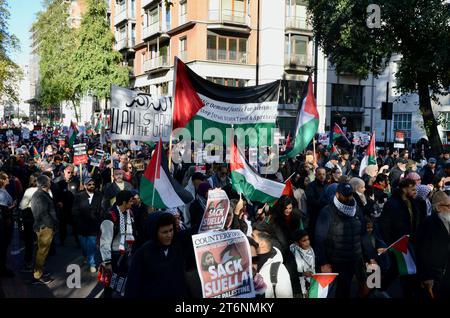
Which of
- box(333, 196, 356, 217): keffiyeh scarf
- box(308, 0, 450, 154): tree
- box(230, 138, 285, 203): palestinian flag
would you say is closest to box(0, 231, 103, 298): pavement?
box(230, 138, 285, 203): palestinian flag

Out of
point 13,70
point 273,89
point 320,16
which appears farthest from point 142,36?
point 273,89

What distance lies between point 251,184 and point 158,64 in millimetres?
33369

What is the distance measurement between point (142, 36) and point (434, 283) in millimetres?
40604

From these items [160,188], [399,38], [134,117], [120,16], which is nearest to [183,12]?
[120,16]

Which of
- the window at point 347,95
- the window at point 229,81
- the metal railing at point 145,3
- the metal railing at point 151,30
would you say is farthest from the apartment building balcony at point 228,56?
the metal railing at point 145,3

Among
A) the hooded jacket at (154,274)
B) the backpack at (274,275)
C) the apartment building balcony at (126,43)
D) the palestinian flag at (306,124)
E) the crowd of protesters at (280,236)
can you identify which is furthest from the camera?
the apartment building balcony at (126,43)

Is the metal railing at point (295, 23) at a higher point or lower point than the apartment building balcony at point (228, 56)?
higher

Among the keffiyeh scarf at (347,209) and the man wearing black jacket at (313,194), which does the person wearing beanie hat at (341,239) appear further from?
the man wearing black jacket at (313,194)

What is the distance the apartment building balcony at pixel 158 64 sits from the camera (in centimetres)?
3712

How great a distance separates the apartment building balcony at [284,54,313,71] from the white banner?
2767 centimetres

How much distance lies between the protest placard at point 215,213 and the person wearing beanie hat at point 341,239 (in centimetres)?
113

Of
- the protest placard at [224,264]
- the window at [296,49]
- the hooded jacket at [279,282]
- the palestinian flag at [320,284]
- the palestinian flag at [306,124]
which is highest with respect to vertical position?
the window at [296,49]

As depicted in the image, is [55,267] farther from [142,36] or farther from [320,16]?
[142,36]

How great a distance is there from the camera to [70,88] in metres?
44.8
